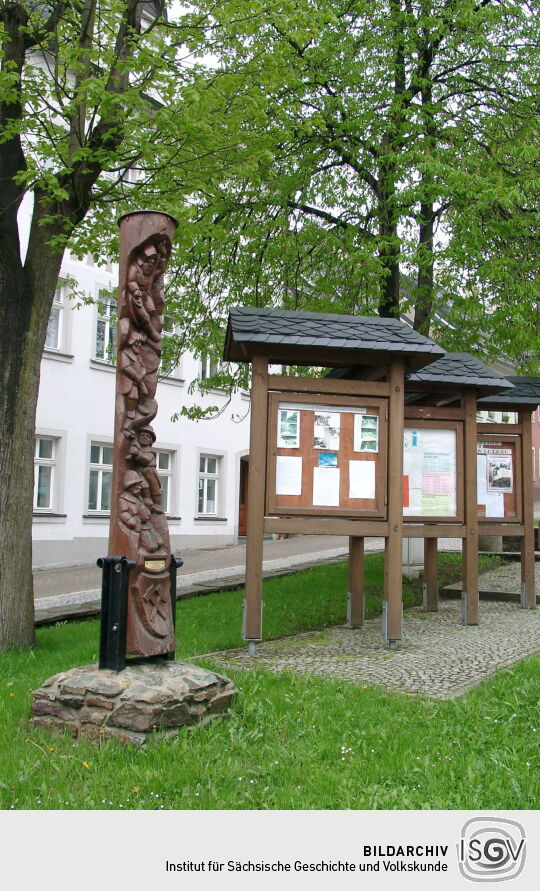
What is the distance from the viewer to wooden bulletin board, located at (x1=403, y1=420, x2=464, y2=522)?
862 centimetres

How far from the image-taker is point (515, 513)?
1050 cm

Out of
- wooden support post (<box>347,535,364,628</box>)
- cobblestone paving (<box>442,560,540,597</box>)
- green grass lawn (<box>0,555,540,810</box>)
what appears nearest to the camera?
green grass lawn (<box>0,555,540,810</box>)

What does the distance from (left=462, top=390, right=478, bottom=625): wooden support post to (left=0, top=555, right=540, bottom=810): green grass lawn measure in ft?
8.64

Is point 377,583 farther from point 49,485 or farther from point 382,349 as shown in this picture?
point 49,485

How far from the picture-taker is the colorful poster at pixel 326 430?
7.53m

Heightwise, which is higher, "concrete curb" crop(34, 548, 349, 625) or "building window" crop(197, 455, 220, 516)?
"building window" crop(197, 455, 220, 516)

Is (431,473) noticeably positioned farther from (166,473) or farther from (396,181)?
(166,473)

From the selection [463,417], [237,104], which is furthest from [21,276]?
[463,417]

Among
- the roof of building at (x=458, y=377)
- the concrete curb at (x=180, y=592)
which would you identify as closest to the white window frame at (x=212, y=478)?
the concrete curb at (x=180, y=592)

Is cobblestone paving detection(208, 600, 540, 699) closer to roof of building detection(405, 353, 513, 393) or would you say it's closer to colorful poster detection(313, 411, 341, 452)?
colorful poster detection(313, 411, 341, 452)

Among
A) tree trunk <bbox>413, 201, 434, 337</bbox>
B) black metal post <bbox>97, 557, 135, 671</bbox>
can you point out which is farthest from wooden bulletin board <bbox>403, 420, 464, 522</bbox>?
black metal post <bbox>97, 557, 135, 671</bbox>
